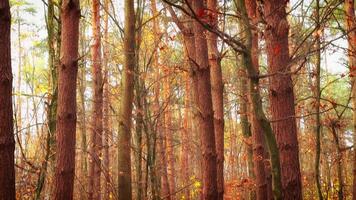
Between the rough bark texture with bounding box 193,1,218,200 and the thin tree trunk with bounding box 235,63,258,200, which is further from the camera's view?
the thin tree trunk with bounding box 235,63,258,200

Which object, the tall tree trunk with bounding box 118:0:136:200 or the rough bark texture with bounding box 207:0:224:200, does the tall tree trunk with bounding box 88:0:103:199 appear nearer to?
the rough bark texture with bounding box 207:0:224:200

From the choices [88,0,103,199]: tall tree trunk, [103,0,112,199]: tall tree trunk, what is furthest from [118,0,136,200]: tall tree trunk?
[88,0,103,199]: tall tree trunk

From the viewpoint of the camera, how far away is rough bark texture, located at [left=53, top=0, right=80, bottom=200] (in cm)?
362

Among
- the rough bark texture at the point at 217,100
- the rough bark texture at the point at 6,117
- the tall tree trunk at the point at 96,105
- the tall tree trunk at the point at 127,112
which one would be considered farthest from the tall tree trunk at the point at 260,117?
the tall tree trunk at the point at 96,105

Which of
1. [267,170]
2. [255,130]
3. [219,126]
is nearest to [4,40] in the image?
[219,126]

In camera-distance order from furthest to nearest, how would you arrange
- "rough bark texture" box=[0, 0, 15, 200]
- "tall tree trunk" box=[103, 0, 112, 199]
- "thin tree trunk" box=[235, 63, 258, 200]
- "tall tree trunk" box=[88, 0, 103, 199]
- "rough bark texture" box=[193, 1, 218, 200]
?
1. "tall tree trunk" box=[88, 0, 103, 199]
2. "thin tree trunk" box=[235, 63, 258, 200]
3. "tall tree trunk" box=[103, 0, 112, 199]
4. "rough bark texture" box=[193, 1, 218, 200]
5. "rough bark texture" box=[0, 0, 15, 200]

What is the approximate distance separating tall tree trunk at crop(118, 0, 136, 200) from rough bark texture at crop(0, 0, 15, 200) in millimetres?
2126

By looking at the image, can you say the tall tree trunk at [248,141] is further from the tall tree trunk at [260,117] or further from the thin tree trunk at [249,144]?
the tall tree trunk at [260,117]

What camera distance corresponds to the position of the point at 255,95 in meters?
3.21

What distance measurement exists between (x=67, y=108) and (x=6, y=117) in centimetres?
91

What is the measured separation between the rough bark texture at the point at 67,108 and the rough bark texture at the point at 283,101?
6.64 ft

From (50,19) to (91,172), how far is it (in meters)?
4.79

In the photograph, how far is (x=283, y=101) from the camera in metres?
4.01

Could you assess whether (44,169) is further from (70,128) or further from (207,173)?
(207,173)
